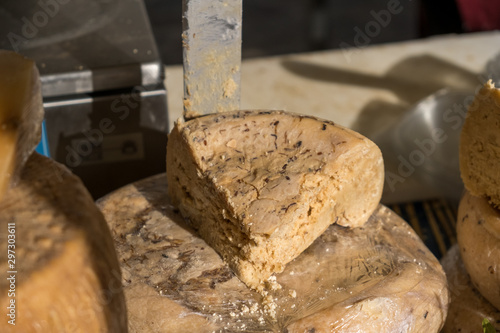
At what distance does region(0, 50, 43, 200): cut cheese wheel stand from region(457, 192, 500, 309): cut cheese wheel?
103 centimetres

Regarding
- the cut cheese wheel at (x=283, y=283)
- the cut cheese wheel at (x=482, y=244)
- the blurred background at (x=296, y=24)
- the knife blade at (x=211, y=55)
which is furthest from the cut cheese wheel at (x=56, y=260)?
the blurred background at (x=296, y=24)

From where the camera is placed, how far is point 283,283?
1262 mm

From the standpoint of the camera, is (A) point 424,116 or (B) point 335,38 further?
(B) point 335,38

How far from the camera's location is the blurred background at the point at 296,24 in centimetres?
476

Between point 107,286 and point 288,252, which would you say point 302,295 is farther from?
Answer: point 107,286

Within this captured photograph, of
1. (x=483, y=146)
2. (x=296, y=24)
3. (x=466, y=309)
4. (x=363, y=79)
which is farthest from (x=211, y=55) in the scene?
(x=296, y=24)

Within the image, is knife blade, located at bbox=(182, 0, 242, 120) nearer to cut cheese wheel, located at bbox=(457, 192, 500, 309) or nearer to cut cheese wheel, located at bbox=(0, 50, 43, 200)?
cut cheese wheel, located at bbox=(0, 50, 43, 200)

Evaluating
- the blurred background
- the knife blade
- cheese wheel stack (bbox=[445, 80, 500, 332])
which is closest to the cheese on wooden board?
cheese wheel stack (bbox=[445, 80, 500, 332])

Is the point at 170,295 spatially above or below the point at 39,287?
below

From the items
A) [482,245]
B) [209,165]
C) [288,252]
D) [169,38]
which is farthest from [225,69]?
[169,38]

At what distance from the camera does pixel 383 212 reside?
1546 mm

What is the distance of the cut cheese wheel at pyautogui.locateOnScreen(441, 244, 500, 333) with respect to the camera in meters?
1.47

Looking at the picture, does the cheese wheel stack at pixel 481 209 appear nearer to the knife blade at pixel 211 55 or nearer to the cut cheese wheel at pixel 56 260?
the knife blade at pixel 211 55

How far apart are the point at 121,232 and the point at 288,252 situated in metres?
0.40
